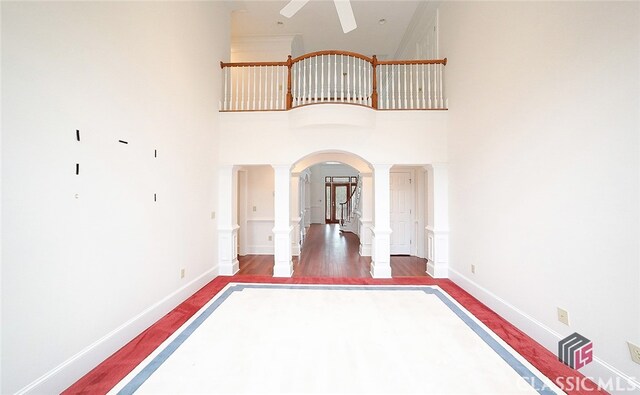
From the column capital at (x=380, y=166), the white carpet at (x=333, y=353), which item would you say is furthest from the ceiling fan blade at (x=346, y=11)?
the white carpet at (x=333, y=353)

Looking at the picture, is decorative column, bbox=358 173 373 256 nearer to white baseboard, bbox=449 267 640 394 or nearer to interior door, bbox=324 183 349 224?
white baseboard, bbox=449 267 640 394

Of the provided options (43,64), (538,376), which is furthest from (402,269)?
(43,64)

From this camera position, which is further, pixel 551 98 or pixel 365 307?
pixel 365 307

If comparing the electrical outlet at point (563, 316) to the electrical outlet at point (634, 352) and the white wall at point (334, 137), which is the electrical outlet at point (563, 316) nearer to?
the electrical outlet at point (634, 352)

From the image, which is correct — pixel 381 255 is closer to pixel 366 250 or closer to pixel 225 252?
pixel 366 250

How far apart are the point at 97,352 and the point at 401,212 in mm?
5636

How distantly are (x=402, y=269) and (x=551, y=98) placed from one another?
352 centimetres

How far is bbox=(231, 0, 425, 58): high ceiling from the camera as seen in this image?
4.77 metres

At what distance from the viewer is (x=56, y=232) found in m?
1.73

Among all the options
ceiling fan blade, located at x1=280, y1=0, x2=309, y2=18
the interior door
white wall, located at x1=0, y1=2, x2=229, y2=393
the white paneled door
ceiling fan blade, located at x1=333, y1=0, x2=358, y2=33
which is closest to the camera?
white wall, located at x1=0, y1=2, x2=229, y2=393

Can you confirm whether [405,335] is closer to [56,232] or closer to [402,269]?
[402,269]

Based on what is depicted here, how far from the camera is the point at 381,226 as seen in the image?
4.35 metres

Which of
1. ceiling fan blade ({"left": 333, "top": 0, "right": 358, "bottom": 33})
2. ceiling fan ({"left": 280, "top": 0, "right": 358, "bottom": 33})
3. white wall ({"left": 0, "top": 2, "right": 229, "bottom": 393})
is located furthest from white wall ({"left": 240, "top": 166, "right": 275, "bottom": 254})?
A: ceiling fan blade ({"left": 333, "top": 0, "right": 358, "bottom": 33})

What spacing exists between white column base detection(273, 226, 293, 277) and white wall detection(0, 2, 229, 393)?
1485mm
